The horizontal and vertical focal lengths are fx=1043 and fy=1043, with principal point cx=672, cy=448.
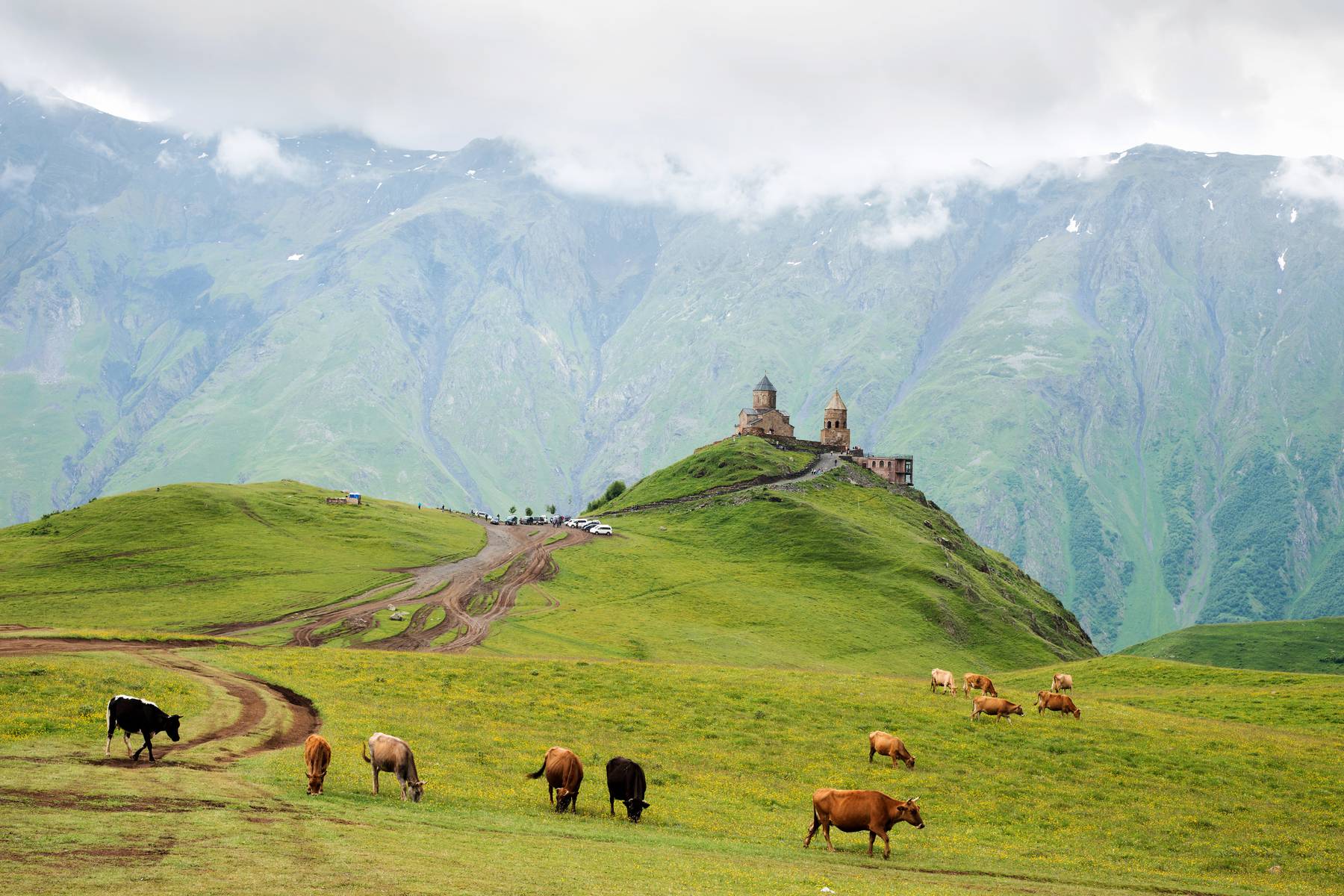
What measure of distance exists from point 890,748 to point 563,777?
17728mm

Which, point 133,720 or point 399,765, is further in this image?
point 399,765

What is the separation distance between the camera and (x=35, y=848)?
2441 cm

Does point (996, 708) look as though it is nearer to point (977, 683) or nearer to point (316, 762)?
point (977, 683)

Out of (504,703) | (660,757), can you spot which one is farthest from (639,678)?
(660,757)

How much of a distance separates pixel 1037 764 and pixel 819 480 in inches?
5293

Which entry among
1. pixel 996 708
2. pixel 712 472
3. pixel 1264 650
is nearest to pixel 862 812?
pixel 996 708

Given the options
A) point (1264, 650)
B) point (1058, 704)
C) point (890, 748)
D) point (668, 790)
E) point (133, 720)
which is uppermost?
point (1264, 650)

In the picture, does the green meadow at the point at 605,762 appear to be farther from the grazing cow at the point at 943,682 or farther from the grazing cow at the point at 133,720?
the grazing cow at the point at 133,720

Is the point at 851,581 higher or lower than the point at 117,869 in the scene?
higher

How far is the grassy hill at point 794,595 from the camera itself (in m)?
106

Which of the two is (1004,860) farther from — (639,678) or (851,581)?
(851,581)

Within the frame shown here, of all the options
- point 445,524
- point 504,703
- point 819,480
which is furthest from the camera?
point 819,480

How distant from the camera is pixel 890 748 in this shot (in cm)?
4872

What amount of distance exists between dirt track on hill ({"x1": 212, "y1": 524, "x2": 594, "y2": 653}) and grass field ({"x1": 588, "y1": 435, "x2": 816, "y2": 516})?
37597 millimetres
